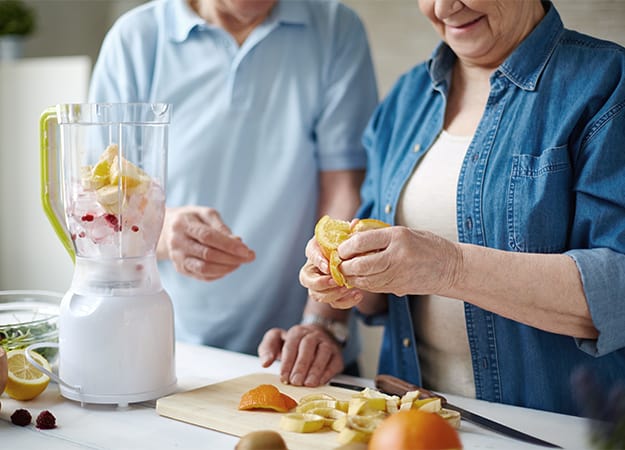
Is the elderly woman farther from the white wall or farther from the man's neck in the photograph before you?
the white wall

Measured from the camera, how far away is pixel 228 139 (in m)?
1.92

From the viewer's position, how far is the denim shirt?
4.47ft

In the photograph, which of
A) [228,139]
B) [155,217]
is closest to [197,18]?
[228,139]

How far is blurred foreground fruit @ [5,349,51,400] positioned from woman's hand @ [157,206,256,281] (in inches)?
14.8

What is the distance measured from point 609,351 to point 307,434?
56 cm

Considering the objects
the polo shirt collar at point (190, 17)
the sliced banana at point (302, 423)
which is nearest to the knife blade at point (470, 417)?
the sliced banana at point (302, 423)

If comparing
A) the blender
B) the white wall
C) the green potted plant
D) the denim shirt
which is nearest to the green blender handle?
the blender

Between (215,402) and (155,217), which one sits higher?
(155,217)

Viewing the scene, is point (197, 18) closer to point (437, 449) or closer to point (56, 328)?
point (56, 328)

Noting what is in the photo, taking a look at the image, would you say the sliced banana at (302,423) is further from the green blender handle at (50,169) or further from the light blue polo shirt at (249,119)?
the light blue polo shirt at (249,119)

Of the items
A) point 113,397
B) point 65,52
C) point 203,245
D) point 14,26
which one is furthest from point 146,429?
point 65,52

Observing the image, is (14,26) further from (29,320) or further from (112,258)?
(112,258)

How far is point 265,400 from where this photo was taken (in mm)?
1293

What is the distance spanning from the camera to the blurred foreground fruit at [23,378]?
1375 mm
